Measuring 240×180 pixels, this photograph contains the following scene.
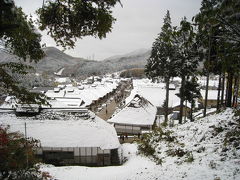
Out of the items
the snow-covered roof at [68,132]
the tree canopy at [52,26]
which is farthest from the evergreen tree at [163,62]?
the tree canopy at [52,26]

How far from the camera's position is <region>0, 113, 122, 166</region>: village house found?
1625cm

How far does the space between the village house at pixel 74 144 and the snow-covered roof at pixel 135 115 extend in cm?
680

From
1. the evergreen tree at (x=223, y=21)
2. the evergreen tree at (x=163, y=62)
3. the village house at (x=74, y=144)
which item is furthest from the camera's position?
the evergreen tree at (x=163, y=62)

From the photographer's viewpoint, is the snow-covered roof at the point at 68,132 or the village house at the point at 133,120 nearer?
the snow-covered roof at the point at 68,132

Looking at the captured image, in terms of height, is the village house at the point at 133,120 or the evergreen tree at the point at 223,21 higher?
the evergreen tree at the point at 223,21

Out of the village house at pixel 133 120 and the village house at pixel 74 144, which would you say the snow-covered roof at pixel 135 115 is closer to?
the village house at pixel 133 120

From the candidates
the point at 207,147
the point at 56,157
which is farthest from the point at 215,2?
the point at 56,157

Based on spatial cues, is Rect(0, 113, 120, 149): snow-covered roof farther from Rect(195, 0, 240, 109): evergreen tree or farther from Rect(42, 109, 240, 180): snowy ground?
Rect(195, 0, 240, 109): evergreen tree

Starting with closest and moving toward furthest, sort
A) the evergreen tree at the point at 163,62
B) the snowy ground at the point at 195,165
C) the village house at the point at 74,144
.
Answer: the snowy ground at the point at 195,165 < the village house at the point at 74,144 < the evergreen tree at the point at 163,62

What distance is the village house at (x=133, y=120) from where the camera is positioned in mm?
24156

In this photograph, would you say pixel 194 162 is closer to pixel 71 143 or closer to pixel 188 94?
pixel 71 143

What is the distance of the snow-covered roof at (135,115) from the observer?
24.2 m

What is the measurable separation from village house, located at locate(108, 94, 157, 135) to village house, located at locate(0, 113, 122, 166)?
6.80 m

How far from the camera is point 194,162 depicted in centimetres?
866
